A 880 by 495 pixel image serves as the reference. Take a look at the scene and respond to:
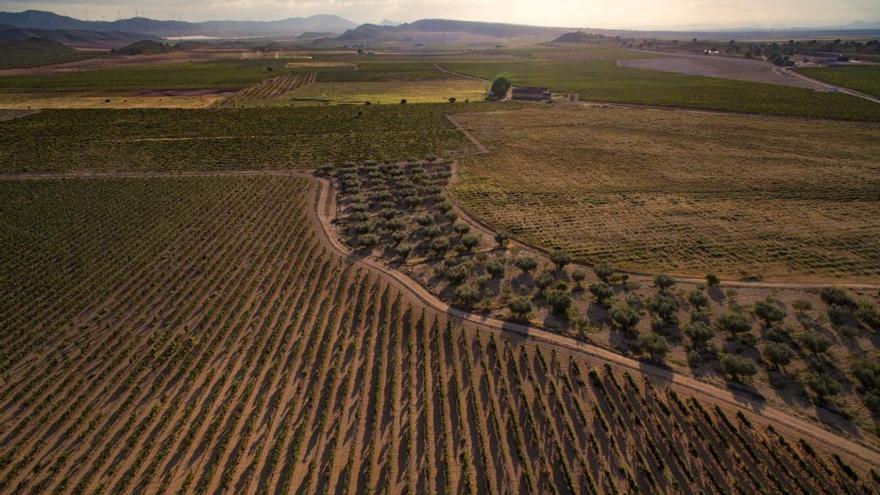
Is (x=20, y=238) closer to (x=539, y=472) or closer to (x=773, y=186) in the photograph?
(x=539, y=472)

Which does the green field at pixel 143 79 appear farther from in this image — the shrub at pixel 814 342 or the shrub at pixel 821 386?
the shrub at pixel 821 386

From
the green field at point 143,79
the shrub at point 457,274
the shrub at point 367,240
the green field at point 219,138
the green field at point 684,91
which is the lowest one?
the shrub at point 457,274

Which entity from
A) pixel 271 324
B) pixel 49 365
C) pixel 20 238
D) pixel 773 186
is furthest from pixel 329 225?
pixel 773 186

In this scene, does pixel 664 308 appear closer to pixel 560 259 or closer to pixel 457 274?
pixel 560 259

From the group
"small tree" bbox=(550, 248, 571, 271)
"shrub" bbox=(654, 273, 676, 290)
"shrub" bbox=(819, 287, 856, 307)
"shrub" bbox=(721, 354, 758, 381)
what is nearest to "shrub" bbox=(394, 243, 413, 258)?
"small tree" bbox=(550, 248, 571, 271)

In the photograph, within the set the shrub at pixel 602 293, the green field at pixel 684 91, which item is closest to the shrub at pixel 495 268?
the shrub at pixel 602 293
